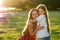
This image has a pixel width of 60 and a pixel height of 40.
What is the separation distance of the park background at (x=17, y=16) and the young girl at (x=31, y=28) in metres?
0.05

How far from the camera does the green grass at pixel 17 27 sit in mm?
2721

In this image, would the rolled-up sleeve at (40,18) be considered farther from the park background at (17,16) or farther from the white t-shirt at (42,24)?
the park background at (17,16)

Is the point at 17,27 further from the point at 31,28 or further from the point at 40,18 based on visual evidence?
the point at 40,18

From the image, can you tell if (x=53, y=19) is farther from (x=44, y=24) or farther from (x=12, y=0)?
(x=12, y=0)

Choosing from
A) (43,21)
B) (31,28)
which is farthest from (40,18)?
(31,28)

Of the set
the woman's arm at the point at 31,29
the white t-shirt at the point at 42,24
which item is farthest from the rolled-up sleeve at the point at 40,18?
the woman's arm at the point at 31,29

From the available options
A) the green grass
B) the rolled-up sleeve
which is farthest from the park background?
the rolled-up sleeve

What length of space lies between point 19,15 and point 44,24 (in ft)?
1.05

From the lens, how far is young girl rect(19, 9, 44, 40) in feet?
8.88

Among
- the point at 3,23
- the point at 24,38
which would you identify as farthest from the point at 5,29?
the point at 24,38

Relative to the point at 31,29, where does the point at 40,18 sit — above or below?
above

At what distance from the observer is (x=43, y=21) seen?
2.70m

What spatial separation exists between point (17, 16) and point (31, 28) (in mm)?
222

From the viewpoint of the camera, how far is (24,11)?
2.72 metres
